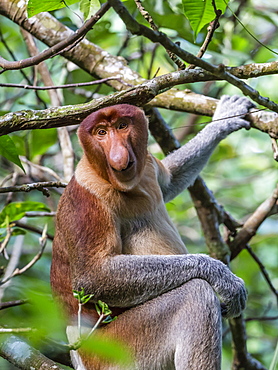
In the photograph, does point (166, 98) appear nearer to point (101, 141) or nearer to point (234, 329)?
point (101, 141)

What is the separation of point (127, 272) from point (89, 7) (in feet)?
5.19

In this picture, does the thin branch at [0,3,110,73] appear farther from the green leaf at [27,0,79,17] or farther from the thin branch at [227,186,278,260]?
the thin branch at [227,186,278,260]

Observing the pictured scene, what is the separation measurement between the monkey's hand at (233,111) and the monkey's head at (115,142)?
36.9 inches

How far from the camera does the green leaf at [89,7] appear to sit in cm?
261

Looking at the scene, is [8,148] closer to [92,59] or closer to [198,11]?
[198,11]

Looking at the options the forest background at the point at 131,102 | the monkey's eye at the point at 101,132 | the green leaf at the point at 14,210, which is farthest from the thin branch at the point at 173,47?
the green leaf at the point at 14,210

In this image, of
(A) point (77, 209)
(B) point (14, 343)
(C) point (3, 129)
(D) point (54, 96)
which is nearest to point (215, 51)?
(D) point (54, 96)

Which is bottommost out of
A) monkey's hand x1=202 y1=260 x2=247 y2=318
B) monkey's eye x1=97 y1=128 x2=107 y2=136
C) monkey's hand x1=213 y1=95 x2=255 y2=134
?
monkey's hand x1=202 y1=260 x2=247 y2=318

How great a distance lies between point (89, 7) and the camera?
8.68 feet

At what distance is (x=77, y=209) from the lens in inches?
126

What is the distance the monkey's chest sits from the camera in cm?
343

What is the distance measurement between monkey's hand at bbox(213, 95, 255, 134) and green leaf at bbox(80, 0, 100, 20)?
61.7 inches

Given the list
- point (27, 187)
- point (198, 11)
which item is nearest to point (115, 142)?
point (27, 187)

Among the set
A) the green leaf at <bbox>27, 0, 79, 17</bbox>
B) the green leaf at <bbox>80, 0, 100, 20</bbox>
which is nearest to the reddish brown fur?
the green leaf at <bbox>80, 0, 100, 20</bbox>
